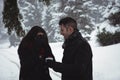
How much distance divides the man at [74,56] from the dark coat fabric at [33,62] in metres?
1.00

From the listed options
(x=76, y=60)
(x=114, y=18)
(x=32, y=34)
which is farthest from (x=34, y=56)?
(x=114, y=18)

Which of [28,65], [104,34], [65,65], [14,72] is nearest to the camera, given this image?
[65,65]

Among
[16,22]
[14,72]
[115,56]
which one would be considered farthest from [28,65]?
[115,56]

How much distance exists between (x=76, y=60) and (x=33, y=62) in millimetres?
1552

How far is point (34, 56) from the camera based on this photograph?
208 inches

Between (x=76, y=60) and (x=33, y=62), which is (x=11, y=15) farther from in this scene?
(x=76, y=60)

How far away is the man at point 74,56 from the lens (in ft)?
12.9

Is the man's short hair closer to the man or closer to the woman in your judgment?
the man

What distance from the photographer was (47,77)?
18.0 feet

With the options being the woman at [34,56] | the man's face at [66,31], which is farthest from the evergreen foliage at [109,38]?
the man's face at [66,31]

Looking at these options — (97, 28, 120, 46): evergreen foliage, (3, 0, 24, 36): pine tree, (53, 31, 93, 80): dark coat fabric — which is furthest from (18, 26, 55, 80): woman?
(97, 28, 120, 46): evergreen foliage

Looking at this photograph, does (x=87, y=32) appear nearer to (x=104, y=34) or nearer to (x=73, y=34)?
(x=104, y=34)

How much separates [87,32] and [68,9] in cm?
390

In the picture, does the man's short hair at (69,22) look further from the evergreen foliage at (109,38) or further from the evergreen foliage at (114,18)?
the evergreen foliage at (114,18)
